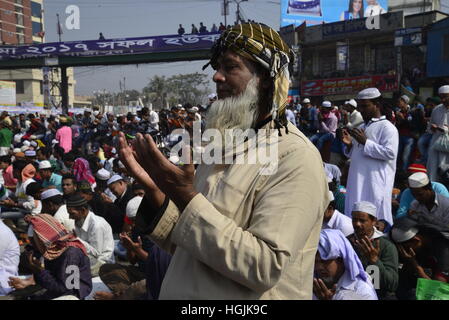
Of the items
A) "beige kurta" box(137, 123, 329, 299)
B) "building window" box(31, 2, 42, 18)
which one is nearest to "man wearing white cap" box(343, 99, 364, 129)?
"beige kurta" box(137, 123, 329, 299)

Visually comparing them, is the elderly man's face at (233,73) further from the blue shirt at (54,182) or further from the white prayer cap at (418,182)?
the blue shirt at (54,182)

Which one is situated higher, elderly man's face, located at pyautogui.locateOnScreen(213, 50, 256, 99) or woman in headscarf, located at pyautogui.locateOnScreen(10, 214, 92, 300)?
elderly man's face, located at pyautogui.locateOnScreen(213, 50, 256, 99)

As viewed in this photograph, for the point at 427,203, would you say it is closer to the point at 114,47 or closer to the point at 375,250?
the point at 375,250

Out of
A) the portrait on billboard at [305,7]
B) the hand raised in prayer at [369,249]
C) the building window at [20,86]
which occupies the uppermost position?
the portrait on billboard at [305,7]

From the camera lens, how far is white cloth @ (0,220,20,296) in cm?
414

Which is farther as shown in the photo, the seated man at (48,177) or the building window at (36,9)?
the building window at (36,9)

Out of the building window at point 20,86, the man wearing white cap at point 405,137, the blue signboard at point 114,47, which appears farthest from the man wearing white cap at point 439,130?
the building window at point 20,86

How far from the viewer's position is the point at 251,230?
42.8 inches

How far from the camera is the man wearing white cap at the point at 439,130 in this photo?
611 centimetres

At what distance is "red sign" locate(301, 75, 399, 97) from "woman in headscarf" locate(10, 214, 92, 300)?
2158 centimetres

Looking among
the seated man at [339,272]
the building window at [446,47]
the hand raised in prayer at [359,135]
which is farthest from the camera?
the building window at [446,47]

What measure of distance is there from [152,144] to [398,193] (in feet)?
18.4

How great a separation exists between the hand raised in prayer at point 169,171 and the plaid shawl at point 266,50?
1.10ft

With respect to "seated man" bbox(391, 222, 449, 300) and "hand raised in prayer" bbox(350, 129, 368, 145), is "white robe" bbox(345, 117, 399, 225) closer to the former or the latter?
"hand raised in prayer" bbox(350, 129, 368, 145)
